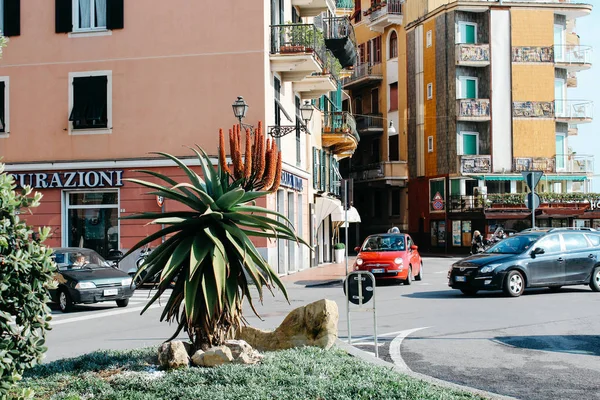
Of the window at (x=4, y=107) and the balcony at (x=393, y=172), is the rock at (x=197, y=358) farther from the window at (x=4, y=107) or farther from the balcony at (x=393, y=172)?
the balcony at (x=393, y=172)

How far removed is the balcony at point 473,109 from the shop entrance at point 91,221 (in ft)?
95.5

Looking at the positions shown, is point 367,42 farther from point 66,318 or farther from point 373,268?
point 66,318

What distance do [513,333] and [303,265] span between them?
22.1m

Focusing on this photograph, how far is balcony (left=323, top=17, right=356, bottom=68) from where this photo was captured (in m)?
35.2

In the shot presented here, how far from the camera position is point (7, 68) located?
2839 centimetres

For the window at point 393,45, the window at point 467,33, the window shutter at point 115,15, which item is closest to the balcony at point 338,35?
the window shutter at point 115,15

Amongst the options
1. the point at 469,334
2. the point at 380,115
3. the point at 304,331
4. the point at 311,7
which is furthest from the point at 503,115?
the point at 304,331

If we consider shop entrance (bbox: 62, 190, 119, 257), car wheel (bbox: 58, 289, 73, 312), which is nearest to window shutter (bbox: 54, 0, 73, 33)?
shop entrance (bbox: 62, 190, 119, 257)

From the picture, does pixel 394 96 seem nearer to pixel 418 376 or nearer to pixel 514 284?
pixel 514 284

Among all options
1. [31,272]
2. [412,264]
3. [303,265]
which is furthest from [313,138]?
[31,272]

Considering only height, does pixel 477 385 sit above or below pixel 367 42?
below

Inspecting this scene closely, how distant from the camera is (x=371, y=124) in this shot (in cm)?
5956

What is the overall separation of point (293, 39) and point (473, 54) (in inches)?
1006

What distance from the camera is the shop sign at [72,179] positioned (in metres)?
27.4
